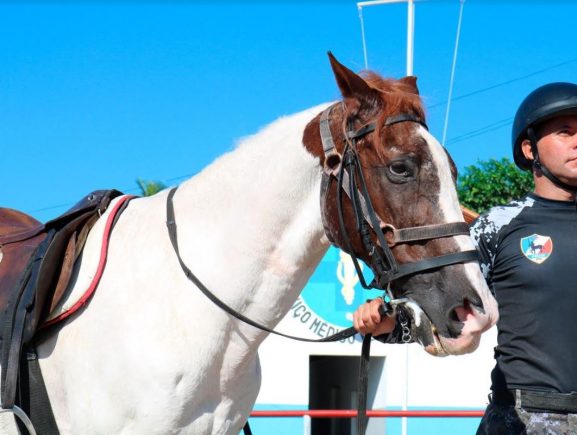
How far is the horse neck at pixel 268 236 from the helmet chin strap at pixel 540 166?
102 cm

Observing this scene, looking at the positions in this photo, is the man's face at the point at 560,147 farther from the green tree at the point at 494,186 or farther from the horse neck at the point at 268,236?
the green tree at the point at 494,186

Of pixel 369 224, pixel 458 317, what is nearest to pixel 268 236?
pixel 369 224

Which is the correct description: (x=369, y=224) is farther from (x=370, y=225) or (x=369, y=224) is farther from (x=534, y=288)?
(x=534, y=288)

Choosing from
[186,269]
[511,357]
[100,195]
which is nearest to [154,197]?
[100,195]

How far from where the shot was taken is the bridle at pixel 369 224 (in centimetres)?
276

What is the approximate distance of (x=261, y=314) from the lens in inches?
124

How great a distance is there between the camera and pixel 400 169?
2867 millimetres

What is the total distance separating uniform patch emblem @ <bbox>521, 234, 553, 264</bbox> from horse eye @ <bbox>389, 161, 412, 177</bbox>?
775 millimetres

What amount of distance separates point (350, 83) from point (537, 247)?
42.4 inches

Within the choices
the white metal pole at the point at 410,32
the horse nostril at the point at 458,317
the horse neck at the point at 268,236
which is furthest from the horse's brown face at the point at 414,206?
the white metal pole at the point at 410,32

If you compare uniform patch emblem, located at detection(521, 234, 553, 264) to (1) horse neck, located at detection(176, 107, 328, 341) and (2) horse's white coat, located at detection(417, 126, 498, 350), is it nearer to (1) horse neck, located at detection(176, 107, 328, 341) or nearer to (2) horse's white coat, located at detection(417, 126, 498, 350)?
(2) horse's white coat, located at detection(417, 126, 498, 350)

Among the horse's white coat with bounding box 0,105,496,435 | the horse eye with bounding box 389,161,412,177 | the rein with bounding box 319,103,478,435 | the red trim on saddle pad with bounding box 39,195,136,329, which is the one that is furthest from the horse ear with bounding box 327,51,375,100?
the red trim on saddle pad with bounding box 39,195,136,329

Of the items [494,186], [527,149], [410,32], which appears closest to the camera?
[527,149]

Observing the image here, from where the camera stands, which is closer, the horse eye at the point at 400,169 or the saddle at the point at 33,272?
the horse eye at the point at 400,169
